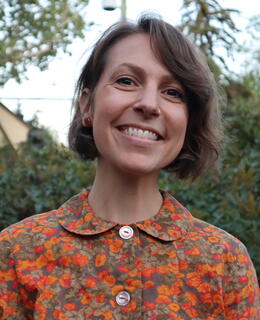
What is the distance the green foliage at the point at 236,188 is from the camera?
4070mm

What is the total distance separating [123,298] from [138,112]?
57 centimetres

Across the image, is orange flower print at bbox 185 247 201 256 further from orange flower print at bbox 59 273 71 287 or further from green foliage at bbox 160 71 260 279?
green foliage at bbox 160 71 260 279

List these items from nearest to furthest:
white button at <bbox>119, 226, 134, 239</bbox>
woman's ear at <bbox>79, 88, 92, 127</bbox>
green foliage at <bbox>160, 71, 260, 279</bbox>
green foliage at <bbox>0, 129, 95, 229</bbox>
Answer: white button at <bbox>119, 226, 134, 239</bbox> → woman's ear at <bbox>79, 88, 92, 127</bbox> → green foliage at <bbox>160, 71, 260, 279</bbox> → green foliage at <bbox>0, 129, 95, 229</bbox>

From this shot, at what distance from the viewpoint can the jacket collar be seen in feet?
6.48

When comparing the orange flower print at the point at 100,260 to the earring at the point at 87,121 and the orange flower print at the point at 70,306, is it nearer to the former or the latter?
the orange flower print at the point at 70,306

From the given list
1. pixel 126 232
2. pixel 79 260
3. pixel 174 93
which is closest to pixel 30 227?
pixel 79 260

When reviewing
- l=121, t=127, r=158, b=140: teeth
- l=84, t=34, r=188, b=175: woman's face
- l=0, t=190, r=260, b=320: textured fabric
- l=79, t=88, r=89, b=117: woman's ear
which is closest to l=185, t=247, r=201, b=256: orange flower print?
l=0, t=190, r=260, b=320: textured fabric

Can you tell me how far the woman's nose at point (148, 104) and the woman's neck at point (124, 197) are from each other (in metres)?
0.23

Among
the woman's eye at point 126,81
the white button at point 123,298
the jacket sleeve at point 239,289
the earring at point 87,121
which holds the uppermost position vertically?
the woman's eye at point 126,81

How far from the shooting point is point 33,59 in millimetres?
6109

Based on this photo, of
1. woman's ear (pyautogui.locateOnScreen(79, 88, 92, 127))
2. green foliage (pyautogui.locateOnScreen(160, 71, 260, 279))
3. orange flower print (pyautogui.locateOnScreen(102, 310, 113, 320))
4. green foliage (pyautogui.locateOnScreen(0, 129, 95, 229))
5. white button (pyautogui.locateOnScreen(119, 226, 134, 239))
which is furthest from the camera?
green foliage (pyautogui.locateOnScreen(0, 129, 95, 229))

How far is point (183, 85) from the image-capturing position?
2.04 meters

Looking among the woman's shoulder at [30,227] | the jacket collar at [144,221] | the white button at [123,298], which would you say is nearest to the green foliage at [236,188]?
the jacket collar at [144,221]

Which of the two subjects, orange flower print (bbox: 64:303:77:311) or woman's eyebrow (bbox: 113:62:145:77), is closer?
orange flower print (bbox: 64:303:77:311)
